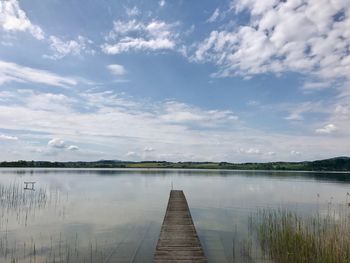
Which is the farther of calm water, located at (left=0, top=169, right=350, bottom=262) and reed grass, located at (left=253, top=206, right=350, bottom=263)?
calm water, located at (left=0, top=169, right=350, bottom=262)

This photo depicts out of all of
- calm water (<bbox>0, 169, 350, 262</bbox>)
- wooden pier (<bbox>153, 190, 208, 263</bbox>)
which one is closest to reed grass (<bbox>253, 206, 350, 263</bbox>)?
calm water (<bbox>0, 169, 350, 262</bbox>)

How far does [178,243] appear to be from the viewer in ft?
35.9

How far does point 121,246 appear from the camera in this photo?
1312 centimetres

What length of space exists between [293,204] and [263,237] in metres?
14.3

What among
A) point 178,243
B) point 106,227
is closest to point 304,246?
point 178,243

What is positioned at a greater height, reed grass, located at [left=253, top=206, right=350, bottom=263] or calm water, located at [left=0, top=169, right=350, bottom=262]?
reed grass, located at [left=253, top=206, right=350, bottom=263]

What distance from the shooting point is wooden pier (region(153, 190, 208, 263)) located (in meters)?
9.34

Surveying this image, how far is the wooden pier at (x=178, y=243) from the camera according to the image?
934 centimetres

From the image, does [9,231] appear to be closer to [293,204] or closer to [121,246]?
[121,246]

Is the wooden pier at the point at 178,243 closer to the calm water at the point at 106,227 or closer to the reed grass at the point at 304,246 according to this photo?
the calm water at the point at 106,227

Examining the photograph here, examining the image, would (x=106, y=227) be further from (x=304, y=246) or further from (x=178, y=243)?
(x=304, y=246)

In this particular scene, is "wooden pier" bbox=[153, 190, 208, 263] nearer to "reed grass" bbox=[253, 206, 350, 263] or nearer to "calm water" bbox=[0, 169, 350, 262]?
"calm water" bbox=[0, 169, 350, 262]

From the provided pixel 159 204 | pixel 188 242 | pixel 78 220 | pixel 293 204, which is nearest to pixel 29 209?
pixel 78 220

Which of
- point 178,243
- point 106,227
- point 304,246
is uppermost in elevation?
point 178,243
